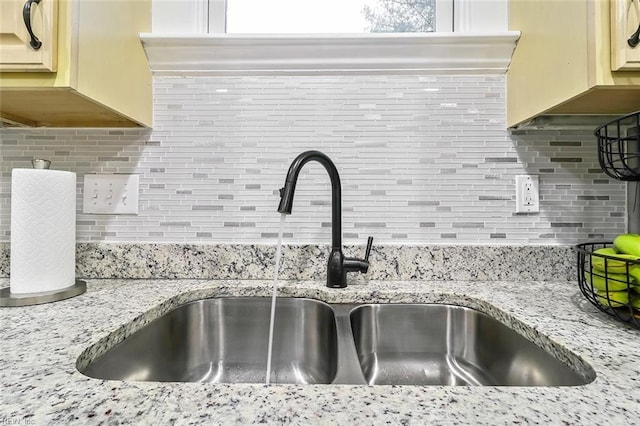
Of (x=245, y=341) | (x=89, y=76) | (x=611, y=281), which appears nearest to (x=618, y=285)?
(x=611, y=281)

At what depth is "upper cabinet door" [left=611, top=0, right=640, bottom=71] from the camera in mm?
581

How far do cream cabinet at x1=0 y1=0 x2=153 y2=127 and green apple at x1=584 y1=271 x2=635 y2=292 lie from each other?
1142 mm

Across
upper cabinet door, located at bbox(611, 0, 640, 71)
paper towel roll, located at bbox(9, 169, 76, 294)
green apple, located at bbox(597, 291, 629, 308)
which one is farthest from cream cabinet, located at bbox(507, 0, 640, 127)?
paper towel roll, located at bbox(9, 169, 76, 294)

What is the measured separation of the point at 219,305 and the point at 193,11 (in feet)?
3.01

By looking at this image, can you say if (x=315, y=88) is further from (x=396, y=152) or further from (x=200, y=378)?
(x=200, y=378)

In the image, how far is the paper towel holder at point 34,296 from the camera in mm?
693

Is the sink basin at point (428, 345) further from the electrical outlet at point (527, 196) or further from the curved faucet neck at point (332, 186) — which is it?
the electrical outlet at point (527, 196)

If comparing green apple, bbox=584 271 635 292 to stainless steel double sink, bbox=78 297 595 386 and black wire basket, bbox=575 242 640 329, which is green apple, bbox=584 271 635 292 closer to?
black wire basket, bbox=575 242 640 329

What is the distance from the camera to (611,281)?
1.99ft

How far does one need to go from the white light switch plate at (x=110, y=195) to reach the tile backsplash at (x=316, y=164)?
0.9 inches

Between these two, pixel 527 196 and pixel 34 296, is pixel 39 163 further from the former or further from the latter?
pixel 527 196

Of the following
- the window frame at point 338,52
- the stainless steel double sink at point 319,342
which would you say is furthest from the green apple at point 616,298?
the window frame at point 338,52

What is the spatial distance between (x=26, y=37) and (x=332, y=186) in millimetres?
731

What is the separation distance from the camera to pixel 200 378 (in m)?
0.80
